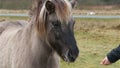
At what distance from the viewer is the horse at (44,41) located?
4.59 metres

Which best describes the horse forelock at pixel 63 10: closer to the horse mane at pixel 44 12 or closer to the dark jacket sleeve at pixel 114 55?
the horse mane at pixel 44 12

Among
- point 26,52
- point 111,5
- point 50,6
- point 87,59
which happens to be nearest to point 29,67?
point 26,52

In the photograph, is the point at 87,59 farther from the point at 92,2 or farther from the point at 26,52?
the point at 92,2

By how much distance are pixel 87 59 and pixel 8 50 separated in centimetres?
491

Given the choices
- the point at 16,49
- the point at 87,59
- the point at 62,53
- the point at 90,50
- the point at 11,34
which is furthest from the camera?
the point at 90,50

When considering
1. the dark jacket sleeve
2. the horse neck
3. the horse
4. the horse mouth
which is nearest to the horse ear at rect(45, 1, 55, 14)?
the horse

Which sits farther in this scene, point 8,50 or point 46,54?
point 8,50

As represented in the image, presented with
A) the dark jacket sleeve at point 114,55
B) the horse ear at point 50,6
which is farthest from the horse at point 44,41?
the dark jacket sleeve at point 114,55

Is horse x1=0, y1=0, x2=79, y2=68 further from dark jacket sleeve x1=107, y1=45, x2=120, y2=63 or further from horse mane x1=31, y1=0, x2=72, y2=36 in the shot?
dark jacket sleeve x1=107, y1=45, x2=120, y2=63

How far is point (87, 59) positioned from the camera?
10367 millimetres

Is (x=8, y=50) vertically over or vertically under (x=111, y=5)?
over

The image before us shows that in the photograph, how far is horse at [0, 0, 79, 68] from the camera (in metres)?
4.59

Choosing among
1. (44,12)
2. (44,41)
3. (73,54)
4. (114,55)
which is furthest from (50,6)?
(114,55)

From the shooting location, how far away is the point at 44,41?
497 cm
